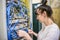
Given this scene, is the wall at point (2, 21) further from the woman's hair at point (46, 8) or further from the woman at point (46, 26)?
the woman's hair at point (46, 8)

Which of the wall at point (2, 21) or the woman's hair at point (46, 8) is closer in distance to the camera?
the wall at point (2, 21)

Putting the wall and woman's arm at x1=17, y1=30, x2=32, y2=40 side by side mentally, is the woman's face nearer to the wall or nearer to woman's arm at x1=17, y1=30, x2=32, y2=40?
woman's arm at x1=17, y1=30, x2=32, y2=40

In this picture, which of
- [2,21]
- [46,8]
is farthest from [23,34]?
[46,8]

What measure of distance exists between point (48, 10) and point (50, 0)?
13 cm

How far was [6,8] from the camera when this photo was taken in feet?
4.67

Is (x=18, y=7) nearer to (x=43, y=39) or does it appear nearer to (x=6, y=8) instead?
(x=6, y=8)

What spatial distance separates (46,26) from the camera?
156cm

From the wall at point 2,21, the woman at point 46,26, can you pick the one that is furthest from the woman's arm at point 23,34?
the wall at point 2,21

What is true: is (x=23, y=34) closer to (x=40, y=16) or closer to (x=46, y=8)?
(x=40, y=16)

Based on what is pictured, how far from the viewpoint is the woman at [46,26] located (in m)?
1.51

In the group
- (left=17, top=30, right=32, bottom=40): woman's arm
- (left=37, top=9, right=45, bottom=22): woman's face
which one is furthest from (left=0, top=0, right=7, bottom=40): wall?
(left=37, top=9, right=45, bottom=22): woman's face

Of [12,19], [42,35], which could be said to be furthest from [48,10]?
[12,19]

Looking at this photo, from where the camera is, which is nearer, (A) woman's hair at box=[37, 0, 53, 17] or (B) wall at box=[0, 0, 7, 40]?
(B) wall at box=[0, 0, 7, 40]

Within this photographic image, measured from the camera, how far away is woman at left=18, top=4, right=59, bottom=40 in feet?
4.95
